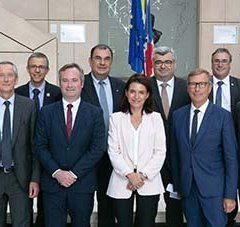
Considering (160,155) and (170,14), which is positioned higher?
(170,14)

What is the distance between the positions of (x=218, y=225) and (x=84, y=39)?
670 cm

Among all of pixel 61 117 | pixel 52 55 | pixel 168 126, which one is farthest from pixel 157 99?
pixel 52 55

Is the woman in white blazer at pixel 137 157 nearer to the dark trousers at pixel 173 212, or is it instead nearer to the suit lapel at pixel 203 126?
the suit lapel at pixel 203 126

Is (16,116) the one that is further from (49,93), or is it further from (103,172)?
(103,172)

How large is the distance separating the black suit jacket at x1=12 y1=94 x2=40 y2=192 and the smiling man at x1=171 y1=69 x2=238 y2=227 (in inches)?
43.7

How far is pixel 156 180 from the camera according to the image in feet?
12.9

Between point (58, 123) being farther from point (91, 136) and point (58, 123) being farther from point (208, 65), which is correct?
point (208, 65)

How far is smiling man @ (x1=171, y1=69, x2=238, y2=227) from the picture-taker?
381 centimetres

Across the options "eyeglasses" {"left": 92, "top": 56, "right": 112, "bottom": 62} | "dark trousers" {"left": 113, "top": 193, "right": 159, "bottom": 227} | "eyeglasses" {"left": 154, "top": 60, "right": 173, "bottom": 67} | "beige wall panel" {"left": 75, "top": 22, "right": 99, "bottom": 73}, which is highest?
"beige wall panel" {"left": 75, "top": 22, "right": 99, "bottom": 73}

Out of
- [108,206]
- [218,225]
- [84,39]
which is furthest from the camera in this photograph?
Result: [84,39]

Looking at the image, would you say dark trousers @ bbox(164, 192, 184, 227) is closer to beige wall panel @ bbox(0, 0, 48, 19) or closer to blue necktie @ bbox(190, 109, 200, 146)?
blue necktie @ bbox(190, 109, 200, 146)

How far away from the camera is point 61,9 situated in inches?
393

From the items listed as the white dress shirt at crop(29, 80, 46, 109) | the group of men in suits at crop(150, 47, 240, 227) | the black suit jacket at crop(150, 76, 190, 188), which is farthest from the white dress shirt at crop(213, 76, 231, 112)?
the white dress shirt at crop(29, 80, 46, 109)

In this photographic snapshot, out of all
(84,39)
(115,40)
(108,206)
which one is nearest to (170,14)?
(115,40)
